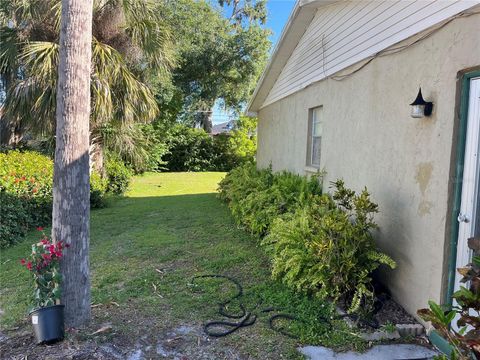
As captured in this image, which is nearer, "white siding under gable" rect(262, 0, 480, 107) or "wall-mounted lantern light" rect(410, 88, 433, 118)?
"wall-mounted lantern light" rect(410, 88, 433, 118)

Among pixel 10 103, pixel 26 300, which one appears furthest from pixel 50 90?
pixel 26 300

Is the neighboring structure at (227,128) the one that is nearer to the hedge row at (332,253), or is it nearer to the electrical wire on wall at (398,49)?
the electrical wire on wall at (398,49)

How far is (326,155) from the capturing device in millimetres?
6387

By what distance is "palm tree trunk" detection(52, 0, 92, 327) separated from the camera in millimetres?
3387

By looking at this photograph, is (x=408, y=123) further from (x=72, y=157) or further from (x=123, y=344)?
(x=123, y=344)

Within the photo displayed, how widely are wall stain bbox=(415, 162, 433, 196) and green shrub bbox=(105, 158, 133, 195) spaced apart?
10.9 metres

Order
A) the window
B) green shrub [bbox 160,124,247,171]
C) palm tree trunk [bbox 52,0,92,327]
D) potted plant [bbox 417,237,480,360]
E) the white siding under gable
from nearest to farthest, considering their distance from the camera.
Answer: potted plant [bbox 417,237,480,360] < palm tree trunk [bbox 52,0,92,327] < the white siding under gable < the window < green shrub [bbox 160,124,247,171]

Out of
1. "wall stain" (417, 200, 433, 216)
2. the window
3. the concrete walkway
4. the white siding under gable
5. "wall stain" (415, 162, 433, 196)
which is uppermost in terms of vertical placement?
the white siding under gable

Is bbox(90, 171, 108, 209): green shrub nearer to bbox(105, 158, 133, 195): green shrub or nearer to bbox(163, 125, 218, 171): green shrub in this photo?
bbox(105, 158, 133, 195): green shrub

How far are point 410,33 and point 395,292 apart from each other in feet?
9.09

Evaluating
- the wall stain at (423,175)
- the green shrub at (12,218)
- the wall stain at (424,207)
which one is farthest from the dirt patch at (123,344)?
the green shrub at (12,218)

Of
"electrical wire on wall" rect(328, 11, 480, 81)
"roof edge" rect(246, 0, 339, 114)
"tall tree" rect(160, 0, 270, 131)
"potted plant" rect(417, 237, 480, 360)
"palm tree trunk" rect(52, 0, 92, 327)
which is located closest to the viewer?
"potted plant" rect(417, 237, 480, 360)

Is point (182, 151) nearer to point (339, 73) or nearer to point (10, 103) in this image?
point (10, 103)

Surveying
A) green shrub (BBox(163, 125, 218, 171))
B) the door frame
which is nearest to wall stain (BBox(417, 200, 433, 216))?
the door frame
